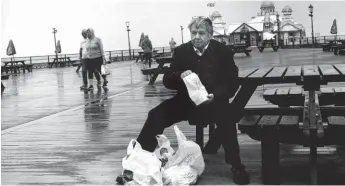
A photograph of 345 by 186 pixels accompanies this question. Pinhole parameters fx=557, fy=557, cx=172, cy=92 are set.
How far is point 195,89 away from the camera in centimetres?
382

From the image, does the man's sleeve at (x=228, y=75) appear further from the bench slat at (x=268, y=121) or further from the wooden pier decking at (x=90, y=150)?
the wooden pier decking at (x=90, y=150)

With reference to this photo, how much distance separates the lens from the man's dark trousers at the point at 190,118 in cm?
388

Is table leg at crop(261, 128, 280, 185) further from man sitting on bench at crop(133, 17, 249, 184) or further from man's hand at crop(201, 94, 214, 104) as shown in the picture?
man's hand at crop(201, 94, 214, 104)

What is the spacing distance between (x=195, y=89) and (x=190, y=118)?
342 millimetres

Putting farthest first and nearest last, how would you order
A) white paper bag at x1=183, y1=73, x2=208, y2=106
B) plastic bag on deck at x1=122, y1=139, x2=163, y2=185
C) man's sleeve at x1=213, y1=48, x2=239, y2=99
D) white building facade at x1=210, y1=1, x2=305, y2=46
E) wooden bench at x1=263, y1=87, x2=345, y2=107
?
white building facade at x1=210, y1=1, x2=305, y2=46 < wooden bench at x1=263, y1=87, x2=345, y2=107 < man's sleeve at x1=213, y1=48, x2=239, y2=99 < white paper bag at x1=183, y1=73, x2=208, y2=106 < plastic bag on deck at x1=122, y1=139, x2=163, y2=185

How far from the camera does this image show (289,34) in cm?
8994

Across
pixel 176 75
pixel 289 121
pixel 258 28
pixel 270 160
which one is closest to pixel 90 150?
pixel 176 75

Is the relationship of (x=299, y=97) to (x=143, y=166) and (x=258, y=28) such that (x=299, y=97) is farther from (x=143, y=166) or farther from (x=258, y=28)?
(x=258, y=28)

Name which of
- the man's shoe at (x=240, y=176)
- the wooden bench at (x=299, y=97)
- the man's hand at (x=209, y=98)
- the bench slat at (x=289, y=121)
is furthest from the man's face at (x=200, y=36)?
the wooden bench at (x=299, y=97)

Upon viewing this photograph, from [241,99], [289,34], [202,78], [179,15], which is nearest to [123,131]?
[179,15]

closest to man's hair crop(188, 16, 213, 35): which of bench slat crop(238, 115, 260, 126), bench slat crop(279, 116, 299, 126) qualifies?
bench slat crop(238, 115, 260, 126)

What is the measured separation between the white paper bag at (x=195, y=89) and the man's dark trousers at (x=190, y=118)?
12 cm

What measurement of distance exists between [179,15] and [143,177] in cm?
295

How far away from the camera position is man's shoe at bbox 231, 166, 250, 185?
373 centimetres
